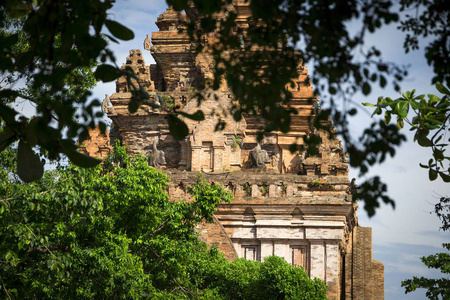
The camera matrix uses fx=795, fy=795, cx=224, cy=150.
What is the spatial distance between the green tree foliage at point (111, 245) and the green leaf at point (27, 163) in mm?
6775

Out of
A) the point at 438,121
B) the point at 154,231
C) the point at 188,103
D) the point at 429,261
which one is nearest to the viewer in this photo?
the point at 438,121

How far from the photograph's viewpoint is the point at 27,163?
19.4 feet

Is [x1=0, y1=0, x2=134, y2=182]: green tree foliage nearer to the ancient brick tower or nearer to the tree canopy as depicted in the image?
the tree canopy

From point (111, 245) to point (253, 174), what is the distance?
8.95m

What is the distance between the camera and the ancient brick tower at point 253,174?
22219mm

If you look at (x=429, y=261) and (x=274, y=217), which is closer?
(x=429, y=261)

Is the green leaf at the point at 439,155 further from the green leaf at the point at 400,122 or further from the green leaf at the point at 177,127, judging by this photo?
the green leaf at the point at 177,127

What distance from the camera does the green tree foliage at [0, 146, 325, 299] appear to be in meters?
13.5

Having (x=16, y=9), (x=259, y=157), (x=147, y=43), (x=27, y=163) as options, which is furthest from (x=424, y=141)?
(x=147, y=43)

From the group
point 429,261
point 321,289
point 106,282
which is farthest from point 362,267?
point 106,282

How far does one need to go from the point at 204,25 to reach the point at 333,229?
16.6 m

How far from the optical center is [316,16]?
5.86 m

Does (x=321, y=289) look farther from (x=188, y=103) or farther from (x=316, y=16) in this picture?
(x=316, y=16)

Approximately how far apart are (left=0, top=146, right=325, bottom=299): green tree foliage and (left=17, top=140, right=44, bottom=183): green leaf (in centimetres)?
677
